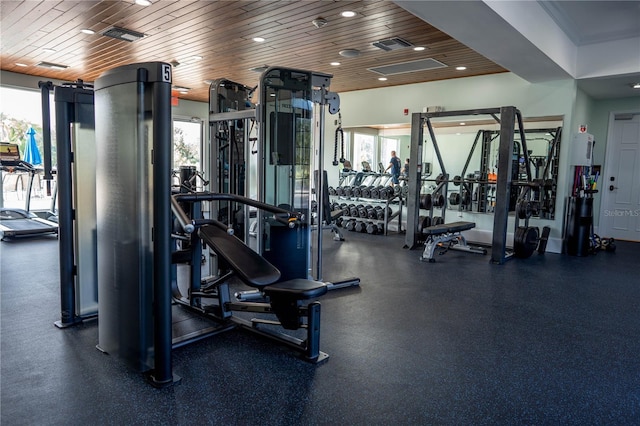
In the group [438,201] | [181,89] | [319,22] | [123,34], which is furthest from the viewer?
[181,89]

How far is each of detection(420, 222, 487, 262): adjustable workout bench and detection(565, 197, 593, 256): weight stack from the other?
52.7 inches

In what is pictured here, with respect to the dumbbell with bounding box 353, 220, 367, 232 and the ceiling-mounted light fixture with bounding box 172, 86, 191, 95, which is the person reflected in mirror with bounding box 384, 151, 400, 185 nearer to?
the dumbbell with bounding box 353, 220, 367, 232

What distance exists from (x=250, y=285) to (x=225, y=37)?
12.5ft

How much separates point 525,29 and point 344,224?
450 cm

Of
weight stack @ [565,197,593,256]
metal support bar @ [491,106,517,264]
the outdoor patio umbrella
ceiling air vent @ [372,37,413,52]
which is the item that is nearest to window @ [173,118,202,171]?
the outdoor patio umbrella

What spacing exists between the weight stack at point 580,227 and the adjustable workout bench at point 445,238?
1.34 m

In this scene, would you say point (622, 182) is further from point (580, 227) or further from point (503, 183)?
point (503, 183)

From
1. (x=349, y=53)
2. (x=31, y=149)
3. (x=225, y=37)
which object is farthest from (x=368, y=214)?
(x=31, y=149)

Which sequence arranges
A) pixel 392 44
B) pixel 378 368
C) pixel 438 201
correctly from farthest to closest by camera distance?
pixel 438 201, pixel 392 44, pixel 378 368

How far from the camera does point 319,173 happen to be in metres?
4.08

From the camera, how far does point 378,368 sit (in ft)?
8.23

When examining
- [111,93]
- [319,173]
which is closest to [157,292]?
[111,93]

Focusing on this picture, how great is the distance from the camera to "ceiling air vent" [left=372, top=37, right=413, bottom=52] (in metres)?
5.07

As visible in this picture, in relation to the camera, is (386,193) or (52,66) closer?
(52,66)
